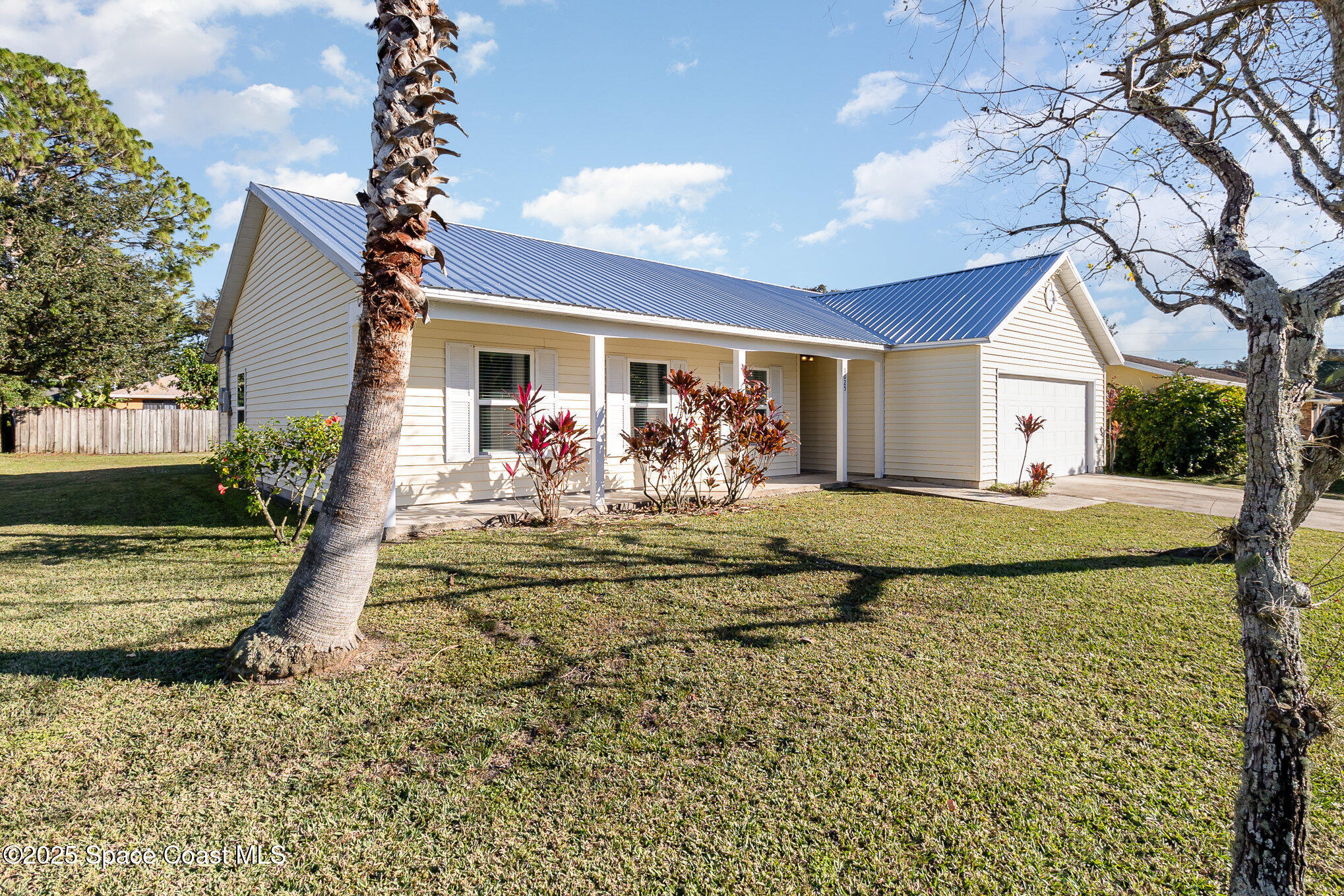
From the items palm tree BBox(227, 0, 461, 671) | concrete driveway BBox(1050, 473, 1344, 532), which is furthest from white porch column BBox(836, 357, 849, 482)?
palm tree BBox(227, 0, 461, 671)

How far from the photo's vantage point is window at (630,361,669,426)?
1117 centimetres

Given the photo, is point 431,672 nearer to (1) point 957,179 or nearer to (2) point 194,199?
(1) point 957,179

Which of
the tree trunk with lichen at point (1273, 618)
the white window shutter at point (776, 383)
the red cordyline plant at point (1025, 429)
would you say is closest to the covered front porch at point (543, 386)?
the white window shutter at point (776, 383)

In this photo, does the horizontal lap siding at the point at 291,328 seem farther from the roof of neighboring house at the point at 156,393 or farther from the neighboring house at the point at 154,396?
the neighboring house at the point at 154,396

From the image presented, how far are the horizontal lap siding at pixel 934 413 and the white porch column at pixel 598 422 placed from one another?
6.69m

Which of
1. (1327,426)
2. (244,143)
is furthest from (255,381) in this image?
(1327,426)

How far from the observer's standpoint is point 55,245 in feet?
72.0

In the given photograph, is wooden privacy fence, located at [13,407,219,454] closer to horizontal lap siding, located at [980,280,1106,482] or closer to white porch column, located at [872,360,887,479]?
white porch column, located at [872,360,887,479]

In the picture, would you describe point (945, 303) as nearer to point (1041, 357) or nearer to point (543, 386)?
point (1041, 357)

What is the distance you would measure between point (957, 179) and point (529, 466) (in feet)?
18.9

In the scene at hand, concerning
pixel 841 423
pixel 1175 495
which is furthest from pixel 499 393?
pixel 1175 495

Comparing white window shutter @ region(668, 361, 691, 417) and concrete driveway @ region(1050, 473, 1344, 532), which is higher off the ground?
white window shutter @ region(668, 361, 691, 417)

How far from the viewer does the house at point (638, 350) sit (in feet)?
28.8

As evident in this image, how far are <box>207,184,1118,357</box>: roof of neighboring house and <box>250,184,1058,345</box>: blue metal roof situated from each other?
35mm
